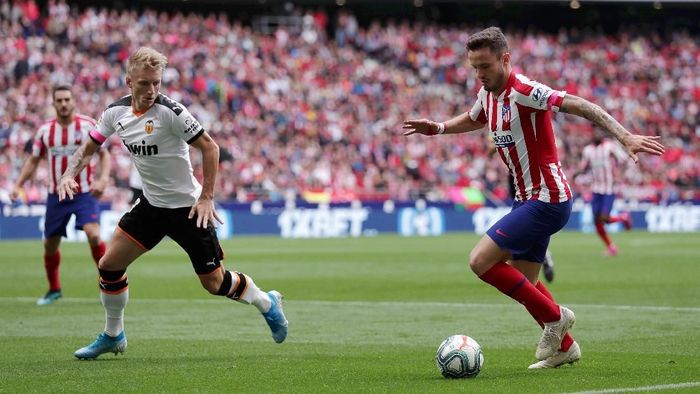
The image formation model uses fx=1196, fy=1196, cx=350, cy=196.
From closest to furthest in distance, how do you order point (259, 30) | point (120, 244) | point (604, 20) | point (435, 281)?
point (120, 244)
point (435, 281)
point (259, 30)
point (604, 20)

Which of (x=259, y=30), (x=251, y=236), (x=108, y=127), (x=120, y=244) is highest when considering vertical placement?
(x=259, y=30)

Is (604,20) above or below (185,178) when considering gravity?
above

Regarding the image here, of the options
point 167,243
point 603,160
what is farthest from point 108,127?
A: point 167,243

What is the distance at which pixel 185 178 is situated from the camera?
367 inches

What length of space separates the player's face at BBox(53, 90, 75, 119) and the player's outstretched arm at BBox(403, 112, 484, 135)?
6467 mm

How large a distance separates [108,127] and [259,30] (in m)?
37.4

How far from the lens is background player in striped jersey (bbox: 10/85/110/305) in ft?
48.0

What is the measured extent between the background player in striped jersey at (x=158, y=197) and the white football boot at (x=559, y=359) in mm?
2436

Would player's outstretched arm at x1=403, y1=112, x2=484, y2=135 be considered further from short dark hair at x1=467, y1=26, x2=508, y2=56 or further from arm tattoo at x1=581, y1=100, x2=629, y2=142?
arm tattoo at x1=581, y1=100, x2=629, y2=142

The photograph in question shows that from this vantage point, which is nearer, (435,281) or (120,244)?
(120,244)

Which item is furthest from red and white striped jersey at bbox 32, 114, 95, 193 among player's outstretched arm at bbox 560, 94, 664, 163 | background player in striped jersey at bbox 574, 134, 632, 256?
background player in striped jersey at bbox 574, 134, 632, 256

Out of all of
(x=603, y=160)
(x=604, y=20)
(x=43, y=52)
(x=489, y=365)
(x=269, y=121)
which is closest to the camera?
(x=489, y=365)

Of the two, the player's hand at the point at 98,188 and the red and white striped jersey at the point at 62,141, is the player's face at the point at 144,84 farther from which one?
the red and white striped jersey at the point at 62,141

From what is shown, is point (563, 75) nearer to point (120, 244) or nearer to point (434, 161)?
point (434, 161)
